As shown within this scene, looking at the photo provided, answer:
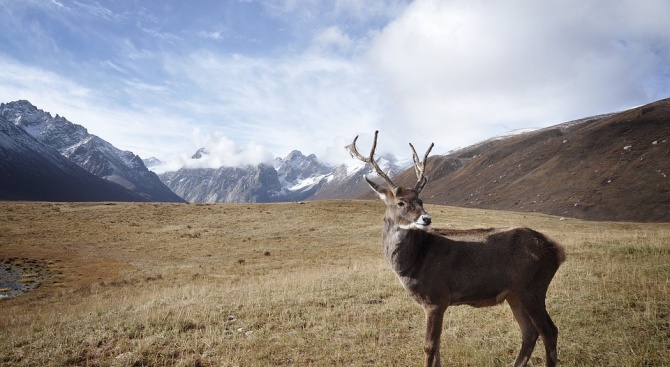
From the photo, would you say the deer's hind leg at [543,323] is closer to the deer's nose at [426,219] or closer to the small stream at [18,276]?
the deer's nose at [426,219]

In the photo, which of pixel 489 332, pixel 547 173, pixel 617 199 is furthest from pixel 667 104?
pixel 489 332

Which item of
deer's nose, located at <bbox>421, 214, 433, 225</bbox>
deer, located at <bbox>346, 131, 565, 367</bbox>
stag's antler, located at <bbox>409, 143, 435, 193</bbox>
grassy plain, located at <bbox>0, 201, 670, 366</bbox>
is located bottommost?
grassy plain, located at <bbox>0, 201, 670, 366</bbox>

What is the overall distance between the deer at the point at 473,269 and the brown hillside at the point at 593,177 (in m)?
86.7

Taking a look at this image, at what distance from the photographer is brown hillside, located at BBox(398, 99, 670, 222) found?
7988 centimetres

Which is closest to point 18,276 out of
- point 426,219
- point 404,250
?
point 404,250

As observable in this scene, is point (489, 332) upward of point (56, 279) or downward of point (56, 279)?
upward

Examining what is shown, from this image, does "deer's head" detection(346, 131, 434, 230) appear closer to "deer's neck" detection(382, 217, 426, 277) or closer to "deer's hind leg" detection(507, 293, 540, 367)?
"deer's neck" detection(382, 217, 426, 277)

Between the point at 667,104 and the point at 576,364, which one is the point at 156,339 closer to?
the point at 576,364

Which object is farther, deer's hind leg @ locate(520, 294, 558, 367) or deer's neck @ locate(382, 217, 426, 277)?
deer's neck @ locate(382, 217, 426, 277)

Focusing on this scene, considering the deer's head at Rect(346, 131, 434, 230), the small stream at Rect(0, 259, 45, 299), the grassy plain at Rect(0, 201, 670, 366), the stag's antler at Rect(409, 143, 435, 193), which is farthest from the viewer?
the small stream at Rect(0, 259, 45, 299)

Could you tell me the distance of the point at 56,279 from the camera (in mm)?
27297

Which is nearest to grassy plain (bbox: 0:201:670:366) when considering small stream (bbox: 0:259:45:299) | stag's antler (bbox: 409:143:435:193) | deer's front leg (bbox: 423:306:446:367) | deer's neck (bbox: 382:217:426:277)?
deer's front leg (bbox: 423:306:446:367)

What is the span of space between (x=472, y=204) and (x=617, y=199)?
5145 cm

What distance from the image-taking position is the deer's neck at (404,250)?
6.71 meters
